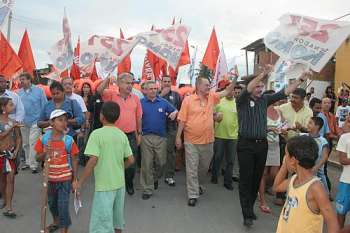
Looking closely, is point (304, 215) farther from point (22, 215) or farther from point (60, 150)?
point (22, 215)

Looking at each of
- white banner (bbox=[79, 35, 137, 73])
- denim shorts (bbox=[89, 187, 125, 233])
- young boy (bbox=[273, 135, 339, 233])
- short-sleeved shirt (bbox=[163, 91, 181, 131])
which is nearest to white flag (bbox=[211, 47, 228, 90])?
short-sleeved shirt (bbox=[163, 91, 181, 131])

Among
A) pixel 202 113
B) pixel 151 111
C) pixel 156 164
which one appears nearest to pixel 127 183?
pixel 156 164

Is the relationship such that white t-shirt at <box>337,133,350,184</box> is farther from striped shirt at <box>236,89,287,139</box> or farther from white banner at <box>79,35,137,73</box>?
white banner at <box>79,35,137,73</box>

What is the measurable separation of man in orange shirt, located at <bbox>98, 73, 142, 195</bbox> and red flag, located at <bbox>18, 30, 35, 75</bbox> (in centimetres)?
513

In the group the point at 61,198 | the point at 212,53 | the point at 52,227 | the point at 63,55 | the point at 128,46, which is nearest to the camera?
the point at 61,198

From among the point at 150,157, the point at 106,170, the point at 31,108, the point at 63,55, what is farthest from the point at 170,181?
the point at 63,55

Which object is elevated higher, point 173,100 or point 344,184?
point 173,100

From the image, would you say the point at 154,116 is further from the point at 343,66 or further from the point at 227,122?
the point at 343,66

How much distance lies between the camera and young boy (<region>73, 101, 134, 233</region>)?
4121 millimetres

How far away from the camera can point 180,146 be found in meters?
6.41

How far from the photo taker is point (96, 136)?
4.15 metres

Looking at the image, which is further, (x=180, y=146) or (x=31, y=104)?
(x=31, y=104)

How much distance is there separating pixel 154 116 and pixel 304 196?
417cm

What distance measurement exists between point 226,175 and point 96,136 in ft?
12.1
